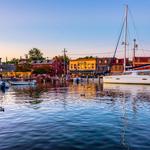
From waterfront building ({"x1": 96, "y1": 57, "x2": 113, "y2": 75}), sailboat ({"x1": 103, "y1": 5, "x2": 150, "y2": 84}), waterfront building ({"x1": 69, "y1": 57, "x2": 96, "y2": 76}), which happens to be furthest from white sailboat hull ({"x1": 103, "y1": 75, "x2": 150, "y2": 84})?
waterfront building ({"x1": 96, "y1": 57, "x2": 113, "y2": 75})

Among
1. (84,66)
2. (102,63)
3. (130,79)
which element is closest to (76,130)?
(130,79)

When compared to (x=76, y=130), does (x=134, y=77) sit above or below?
above

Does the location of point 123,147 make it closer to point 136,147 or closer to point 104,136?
point 136,147

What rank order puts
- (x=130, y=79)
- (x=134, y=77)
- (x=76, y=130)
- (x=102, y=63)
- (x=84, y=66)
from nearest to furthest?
(x=76, y=130) < (x=134, y=77) < (x=130, y=79) < (x=102, y=63) < (x=84, y=66)

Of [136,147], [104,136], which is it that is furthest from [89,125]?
[136,147]

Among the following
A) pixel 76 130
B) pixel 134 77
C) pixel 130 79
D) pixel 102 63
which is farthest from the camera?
pixel 102 63

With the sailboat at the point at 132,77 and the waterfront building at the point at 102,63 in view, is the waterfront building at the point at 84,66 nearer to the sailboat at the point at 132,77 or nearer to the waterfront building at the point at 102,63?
the waterfront building at the point at 102,63

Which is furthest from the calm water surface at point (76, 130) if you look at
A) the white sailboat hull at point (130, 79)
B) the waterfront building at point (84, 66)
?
the waterfront building at point (84, 66)

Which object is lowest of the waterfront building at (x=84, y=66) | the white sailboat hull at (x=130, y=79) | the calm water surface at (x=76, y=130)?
the calm water surface at (x=76, y=130)

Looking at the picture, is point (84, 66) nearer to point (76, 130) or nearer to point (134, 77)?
point (134, 77)

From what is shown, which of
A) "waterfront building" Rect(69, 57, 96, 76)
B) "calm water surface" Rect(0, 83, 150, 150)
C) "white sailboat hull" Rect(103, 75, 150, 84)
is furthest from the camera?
"waterfront building" Rect(69, 57, 96, 76)

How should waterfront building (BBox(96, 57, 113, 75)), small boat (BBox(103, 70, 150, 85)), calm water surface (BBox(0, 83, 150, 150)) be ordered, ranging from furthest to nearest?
waterfront building (BBox(96, 57, 113, 75)) → small boat (BBox(103, 70, 150, 85)) → calm water surface (BBox(0, 83, 150, 150))

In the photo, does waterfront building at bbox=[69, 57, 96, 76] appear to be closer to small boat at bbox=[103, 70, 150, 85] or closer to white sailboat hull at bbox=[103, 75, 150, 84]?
white sailboat hull at bbox=[103, 75, 150, 84]

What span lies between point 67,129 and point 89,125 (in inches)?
91.2
